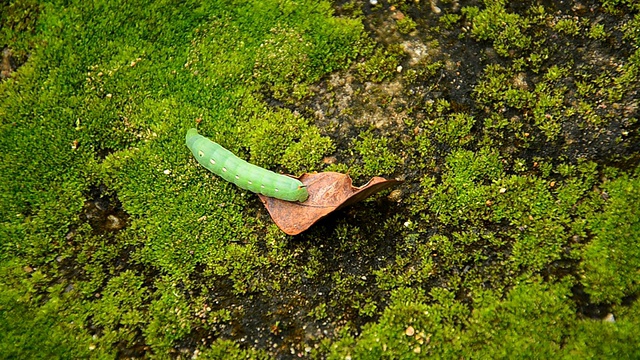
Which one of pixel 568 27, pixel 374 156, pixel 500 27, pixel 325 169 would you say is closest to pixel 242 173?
pixel 325 169

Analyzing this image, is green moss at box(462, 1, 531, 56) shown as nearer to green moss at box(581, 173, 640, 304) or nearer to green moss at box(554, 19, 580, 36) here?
green moss at box(554, 19, 580, 36)

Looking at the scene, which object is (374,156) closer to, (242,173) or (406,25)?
(242,173)

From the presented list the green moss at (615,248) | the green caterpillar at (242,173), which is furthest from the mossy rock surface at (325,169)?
the green caterpillar at (242,173)

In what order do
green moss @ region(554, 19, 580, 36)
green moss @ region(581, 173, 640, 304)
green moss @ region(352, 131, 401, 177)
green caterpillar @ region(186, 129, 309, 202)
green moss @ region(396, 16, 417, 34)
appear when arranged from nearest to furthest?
1. green moss @ region(581, 173, 640, 304)
2. green caterpillar @ region(186, 129, 309, 202)
3. green moss @ region(352, 131, 401, 177)
4. green moss @ region(554, 19, 580, 36)
5. green moss @ region(396, 16, 417, 34)

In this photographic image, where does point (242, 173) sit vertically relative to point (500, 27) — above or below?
below

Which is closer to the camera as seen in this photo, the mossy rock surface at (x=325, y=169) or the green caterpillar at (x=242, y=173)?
the mossy rock surface at (x=325, y=169)

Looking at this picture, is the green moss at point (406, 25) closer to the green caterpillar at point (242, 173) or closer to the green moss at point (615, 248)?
the green caterpillar at point (242, 173)

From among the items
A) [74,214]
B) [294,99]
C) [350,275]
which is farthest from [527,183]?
[74,214]

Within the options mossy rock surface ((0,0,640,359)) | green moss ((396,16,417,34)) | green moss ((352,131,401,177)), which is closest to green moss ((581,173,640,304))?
mossy rock surface ((0,0,640,359))
